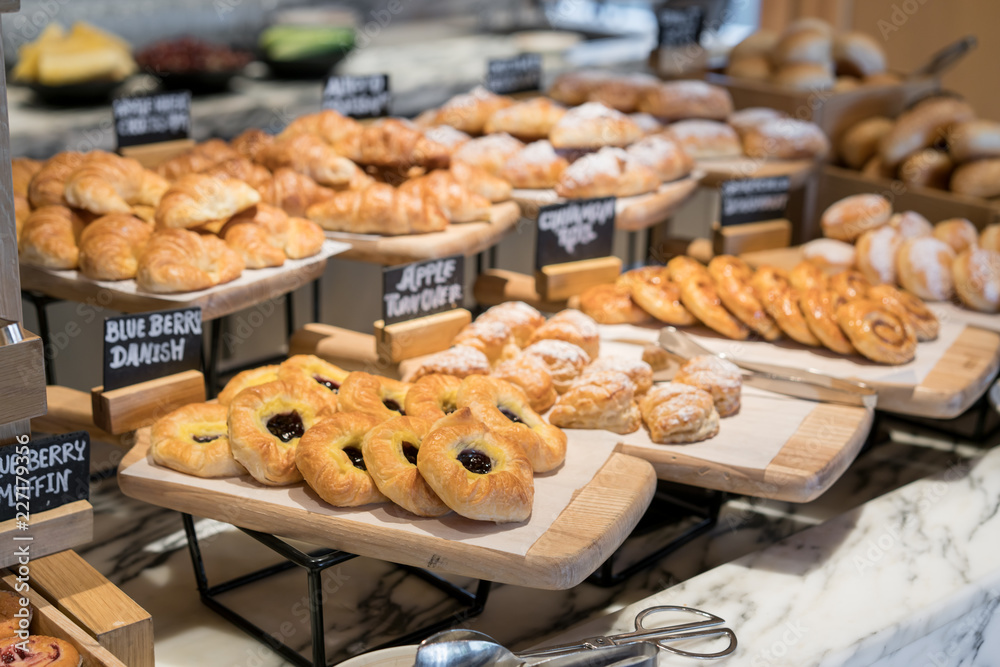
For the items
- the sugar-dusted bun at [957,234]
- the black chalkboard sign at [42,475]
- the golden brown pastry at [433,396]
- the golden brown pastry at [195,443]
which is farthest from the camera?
the sugar-dusted bun at [957,234]

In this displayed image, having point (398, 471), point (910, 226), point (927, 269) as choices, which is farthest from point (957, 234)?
point (398, 471)

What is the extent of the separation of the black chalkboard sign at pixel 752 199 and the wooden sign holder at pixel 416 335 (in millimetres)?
1200

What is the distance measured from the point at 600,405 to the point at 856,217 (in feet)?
5.25

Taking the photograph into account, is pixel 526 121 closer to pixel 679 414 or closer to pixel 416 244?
pixel 416 244

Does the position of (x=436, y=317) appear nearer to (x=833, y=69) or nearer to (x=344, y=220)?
(x=344, y=220)

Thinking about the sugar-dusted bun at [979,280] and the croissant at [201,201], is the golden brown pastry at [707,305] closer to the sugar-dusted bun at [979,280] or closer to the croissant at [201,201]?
the sugar-dusted bun at [979,280]

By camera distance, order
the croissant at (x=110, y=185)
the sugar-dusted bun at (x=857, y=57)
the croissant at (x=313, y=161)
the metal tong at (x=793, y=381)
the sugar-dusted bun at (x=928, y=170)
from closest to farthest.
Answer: the metal tong at (x=793, y=381)
the croissant at (x=110, y=185)
the croissant at (x=313, y=161)
the sugar-dusted bun at (x=928, y=170)
the sugar-dusted bun at (x=857, y=57)

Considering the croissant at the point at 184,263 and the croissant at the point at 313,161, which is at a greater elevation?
the croissant at the point at 313,161

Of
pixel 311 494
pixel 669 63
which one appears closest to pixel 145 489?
pixel 311 494

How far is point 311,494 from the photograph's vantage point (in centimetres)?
177

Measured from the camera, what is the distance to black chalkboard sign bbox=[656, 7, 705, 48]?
4.29 meters

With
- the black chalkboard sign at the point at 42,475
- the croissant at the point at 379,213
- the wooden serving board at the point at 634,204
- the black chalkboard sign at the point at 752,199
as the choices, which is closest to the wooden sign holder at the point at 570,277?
the wooden serving board at the point at 634,204

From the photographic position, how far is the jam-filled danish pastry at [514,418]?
5.98ft

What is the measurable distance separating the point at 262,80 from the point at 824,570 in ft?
11.9
